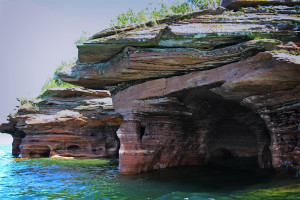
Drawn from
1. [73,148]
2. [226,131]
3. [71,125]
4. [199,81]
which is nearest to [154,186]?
[199,81]

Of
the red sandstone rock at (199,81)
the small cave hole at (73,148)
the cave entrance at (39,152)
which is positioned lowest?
the cave entrance at (39,152)

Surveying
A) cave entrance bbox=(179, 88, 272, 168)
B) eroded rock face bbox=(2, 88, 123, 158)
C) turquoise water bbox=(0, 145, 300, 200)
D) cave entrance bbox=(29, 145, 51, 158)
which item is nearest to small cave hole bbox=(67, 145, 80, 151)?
eroded rock face bbox=(2, 88, 123, 158)

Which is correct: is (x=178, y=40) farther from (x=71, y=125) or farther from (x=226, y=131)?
(x=71, y=125)

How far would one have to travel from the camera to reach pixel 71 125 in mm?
19391

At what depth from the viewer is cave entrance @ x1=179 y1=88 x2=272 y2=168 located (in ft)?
37.8

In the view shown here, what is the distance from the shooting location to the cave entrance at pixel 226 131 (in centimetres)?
1152

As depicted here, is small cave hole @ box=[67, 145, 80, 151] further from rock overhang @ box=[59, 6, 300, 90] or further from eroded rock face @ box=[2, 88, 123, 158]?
rock overhang @ box=[59, 6, 300, 90]

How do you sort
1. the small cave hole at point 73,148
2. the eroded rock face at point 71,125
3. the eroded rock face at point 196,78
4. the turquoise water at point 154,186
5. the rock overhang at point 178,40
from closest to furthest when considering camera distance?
the turquoise water at point 154,186
the eroded rock face at point 196,78
the rock overhang at point 178,40
the eroded rock face at point 71,125
the small cave hole at point 73,148

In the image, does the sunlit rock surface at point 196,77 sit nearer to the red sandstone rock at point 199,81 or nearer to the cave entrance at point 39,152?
the red sandstone rock at point 199,81

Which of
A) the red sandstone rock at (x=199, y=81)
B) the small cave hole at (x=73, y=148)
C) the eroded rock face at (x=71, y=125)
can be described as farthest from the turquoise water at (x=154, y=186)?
the small cave hole at (x=73, y=148)

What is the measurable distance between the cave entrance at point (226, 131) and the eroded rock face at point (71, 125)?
7434mm

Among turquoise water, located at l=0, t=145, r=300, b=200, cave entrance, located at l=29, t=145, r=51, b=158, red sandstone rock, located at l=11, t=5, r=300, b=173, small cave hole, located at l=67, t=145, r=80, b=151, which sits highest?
red sandstone rock, located at l=11, t=5, r=300, b=173

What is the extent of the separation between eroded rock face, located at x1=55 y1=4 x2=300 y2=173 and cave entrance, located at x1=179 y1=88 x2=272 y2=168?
6 cm

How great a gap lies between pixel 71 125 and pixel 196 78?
1315cm
